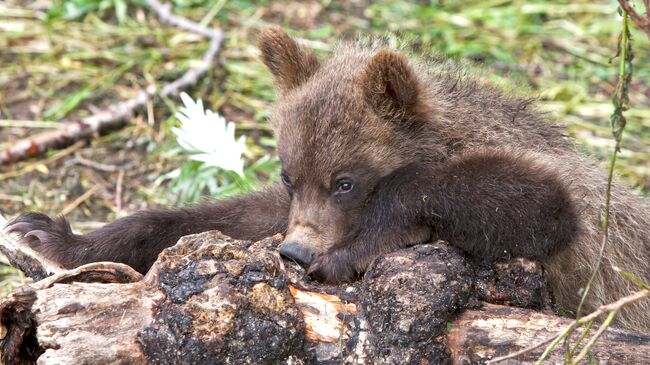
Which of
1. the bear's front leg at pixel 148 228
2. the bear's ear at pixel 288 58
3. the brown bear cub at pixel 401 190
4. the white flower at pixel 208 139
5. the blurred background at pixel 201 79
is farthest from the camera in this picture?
the blurred background at pixel 201 79

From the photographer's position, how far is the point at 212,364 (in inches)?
138

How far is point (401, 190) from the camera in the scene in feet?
14.4

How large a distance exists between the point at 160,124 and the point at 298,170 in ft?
12.5

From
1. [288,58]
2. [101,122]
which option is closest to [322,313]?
[288,58]

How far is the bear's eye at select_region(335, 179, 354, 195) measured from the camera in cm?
463

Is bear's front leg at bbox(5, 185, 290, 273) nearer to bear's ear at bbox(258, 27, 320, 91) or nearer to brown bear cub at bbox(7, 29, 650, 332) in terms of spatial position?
brown bear cub at bbox(7, 29, 650, 332)

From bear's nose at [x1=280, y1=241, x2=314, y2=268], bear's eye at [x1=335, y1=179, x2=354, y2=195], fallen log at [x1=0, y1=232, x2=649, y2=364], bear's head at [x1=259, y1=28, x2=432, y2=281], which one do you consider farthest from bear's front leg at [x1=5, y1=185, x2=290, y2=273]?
fallen log at [x1=0, y1=232, x2=649, y2=364]

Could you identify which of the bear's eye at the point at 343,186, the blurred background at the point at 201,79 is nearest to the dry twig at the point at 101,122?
the blurred background at the point at 201,79

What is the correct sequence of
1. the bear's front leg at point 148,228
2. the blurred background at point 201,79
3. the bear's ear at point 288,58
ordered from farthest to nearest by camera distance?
the blurred background at point 201,79 < the bear's ear at point 288,58 < the bear's front leg at point 148,228

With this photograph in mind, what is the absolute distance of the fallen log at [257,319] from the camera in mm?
3480

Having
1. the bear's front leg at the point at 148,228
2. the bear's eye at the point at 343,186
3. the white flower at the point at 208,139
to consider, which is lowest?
the bear's front leg at the point at 148,228

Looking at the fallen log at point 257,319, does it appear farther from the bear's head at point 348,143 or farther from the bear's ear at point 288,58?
the bear's ear at point 288,58

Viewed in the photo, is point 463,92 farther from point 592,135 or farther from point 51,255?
point 592,135

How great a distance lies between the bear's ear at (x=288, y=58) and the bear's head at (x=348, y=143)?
41cm
